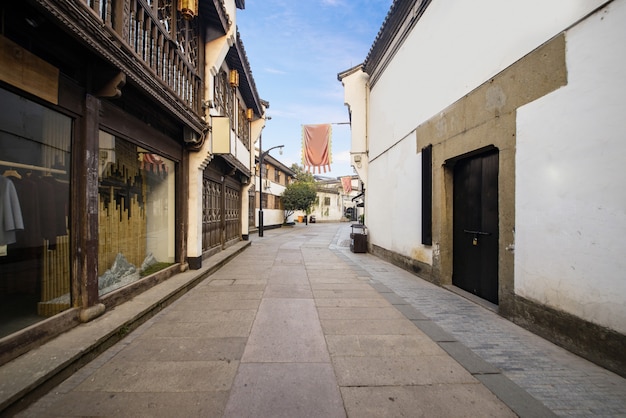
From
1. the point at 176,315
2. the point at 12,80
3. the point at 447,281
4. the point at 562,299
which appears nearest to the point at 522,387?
the point at 562,299

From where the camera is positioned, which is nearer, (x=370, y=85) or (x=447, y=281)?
(x=447, y=281)

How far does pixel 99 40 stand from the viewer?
3203mm

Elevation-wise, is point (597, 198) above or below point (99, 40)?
below

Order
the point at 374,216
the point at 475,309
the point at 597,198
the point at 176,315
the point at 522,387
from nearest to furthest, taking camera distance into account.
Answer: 1. the point at 522,387
2. the point at 597,198
3. the point at 176,315
4. the point at 475,309
5. the point at 374,216

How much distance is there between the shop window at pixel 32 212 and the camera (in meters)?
3.05

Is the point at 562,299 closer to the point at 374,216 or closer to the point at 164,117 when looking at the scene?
Result: the point at 164,117

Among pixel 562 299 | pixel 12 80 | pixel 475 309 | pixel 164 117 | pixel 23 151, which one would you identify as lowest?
pixel 475 309

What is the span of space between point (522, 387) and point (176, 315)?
14.2 ft

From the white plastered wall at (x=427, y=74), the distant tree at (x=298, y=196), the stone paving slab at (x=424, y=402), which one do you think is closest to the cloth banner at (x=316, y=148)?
the white plastered wall at (x=427, y=74)

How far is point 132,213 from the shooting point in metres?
5.06

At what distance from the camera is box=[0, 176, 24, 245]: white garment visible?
3.04m

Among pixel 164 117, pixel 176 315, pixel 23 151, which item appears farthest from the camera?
pixel 164 117

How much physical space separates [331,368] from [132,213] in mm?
4273

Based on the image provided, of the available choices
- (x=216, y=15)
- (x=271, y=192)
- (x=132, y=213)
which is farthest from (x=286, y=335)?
(x=271, y=192)
